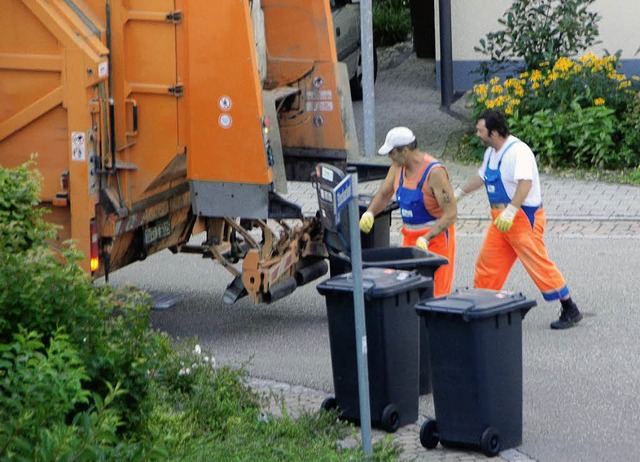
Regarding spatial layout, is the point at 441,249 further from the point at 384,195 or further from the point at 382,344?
the point at 382,344

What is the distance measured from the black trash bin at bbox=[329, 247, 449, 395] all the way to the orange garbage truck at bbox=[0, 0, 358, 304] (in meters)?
1.07

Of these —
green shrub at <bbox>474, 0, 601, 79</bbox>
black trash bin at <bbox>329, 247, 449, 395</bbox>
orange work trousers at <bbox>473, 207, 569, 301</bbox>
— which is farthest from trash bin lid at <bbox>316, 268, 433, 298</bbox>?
green shrub at <bbox>474, 0, 601, 79</bbox>

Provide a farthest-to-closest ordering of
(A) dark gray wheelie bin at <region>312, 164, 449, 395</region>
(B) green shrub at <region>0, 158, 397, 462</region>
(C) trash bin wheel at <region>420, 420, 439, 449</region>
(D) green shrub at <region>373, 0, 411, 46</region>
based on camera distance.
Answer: (D) green shrub at <region>373, 0, 411, 46</region> < (C) trash bin wheel at <region>420, 420, 439, 449</region> < (A) dark gray wheelie bin at <region>312, 164, 449, 395</region> < (B) green shrub at <region>0, 158, 397, 462</region>

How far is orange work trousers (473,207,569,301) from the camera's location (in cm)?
911

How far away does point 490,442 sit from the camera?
6.76 m

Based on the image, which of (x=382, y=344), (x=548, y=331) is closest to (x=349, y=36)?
(x=548, y=331)

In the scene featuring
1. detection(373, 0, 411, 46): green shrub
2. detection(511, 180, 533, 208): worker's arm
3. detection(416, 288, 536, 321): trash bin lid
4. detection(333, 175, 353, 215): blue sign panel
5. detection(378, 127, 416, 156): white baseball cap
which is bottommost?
detection(416, 288, 536, 321): trash bin lid

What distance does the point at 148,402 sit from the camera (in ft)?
17.9

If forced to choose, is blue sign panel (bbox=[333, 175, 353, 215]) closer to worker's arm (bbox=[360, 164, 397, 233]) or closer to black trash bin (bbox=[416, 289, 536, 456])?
black trash bin (bbox=[416, 289, 536, 456])

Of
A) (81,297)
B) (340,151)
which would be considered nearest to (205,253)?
(340,151)

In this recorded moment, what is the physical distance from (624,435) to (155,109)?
3745mm

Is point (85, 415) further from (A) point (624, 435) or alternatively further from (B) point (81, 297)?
(A) point (624, 435)

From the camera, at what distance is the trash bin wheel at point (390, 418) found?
7141 millimetres

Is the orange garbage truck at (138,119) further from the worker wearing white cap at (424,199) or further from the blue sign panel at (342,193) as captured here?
the blue sign panel at (342,193)
